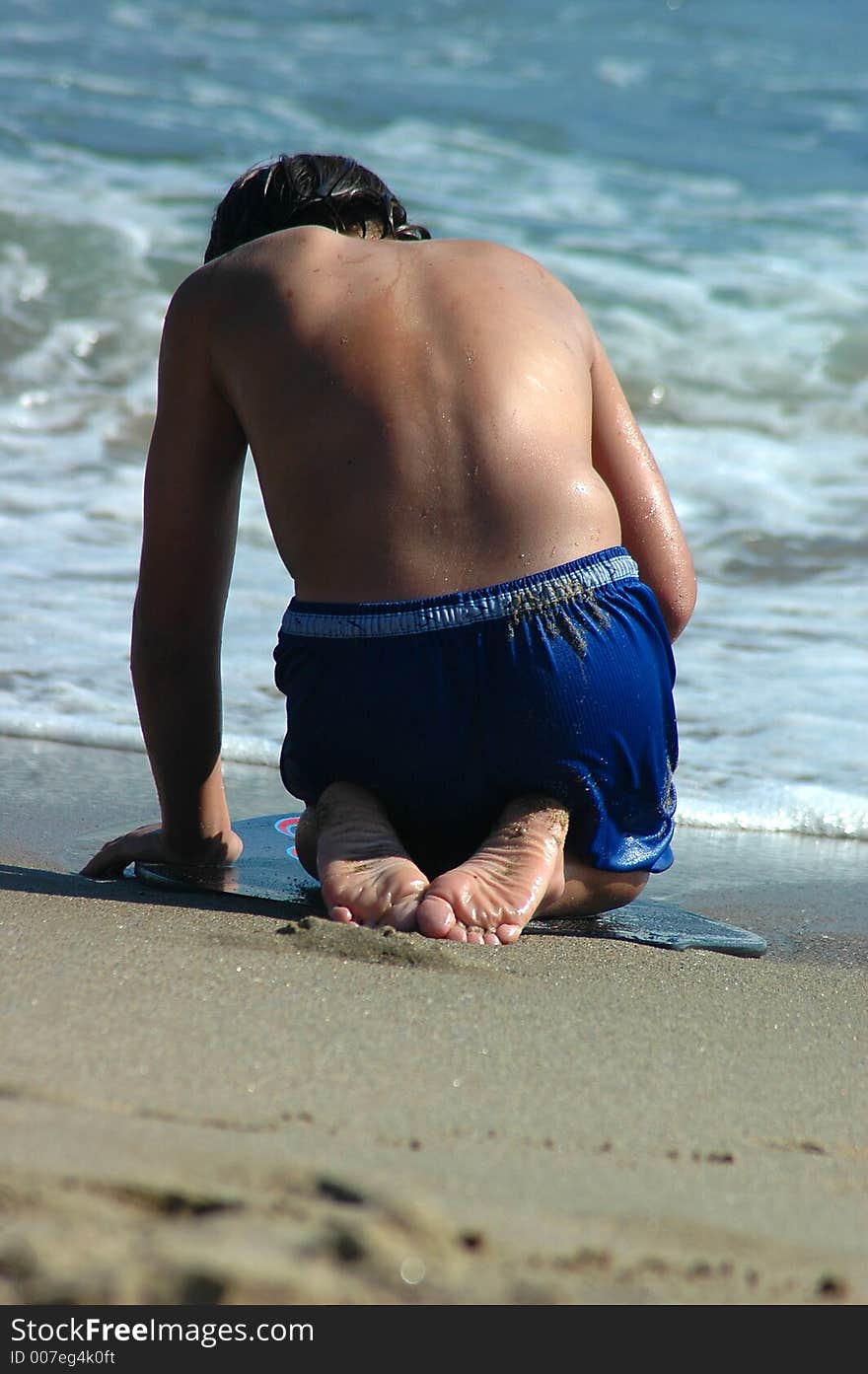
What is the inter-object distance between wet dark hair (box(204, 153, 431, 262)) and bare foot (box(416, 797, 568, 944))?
0.97 m

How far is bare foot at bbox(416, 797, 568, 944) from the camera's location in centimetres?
179

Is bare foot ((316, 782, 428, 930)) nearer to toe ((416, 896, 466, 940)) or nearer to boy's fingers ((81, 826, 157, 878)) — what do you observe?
toe ((416, 896, 466, 940))

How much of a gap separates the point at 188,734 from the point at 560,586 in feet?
1.98

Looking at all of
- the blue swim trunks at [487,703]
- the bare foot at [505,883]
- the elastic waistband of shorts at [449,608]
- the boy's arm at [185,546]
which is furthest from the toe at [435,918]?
the boy's arm at [185,546]

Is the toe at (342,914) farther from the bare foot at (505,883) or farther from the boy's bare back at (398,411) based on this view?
the boy's bare back at (398,411)

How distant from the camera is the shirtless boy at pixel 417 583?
194cm

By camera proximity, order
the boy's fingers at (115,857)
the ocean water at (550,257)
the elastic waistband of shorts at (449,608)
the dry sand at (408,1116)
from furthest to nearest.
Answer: the ocean water at (550,257)
the boy's fingers at (115,857)
the elastic waistband of shorts at (449,608)
the dry sand at (408,1116)

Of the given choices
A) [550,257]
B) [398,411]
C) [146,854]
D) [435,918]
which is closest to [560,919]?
[435,918]

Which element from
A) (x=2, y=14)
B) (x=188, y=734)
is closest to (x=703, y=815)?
(x=188, y=734)

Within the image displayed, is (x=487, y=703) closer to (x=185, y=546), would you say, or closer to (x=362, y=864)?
(x=362, y=864)

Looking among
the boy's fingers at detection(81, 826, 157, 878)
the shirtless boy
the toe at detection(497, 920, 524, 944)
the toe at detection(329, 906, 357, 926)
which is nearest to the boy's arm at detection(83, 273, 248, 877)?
the shirtless boy

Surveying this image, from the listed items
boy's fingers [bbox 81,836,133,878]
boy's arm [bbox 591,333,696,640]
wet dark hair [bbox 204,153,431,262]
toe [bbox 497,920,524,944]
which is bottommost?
boy's fingers [bbox 81,836,133,878]

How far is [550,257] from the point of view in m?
8.01

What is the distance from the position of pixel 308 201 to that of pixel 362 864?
1051 mm
